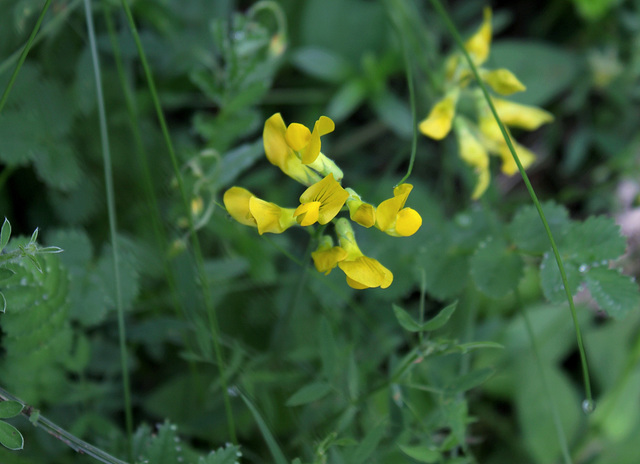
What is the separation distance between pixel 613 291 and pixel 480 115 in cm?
62

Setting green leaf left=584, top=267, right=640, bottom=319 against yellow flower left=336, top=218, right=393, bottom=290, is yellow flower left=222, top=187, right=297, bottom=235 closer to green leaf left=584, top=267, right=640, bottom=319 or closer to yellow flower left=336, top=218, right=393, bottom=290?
yellow flower left=336, top=218, right=393, bottom=290

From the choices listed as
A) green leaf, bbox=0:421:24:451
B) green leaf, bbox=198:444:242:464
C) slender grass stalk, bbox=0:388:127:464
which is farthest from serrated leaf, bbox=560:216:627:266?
green leaf, bbox=0:421:24:451

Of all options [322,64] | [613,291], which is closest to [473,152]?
[613,291]

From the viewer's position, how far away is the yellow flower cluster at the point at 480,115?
1361mm

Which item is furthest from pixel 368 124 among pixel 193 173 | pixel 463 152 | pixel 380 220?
pixel 380 220

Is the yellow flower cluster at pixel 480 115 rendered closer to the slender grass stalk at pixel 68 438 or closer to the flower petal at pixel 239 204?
the flower petal at pixel 239 204

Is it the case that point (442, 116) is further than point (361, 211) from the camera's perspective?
Yes

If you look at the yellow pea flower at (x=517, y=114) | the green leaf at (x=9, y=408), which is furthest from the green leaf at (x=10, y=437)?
the yellow pea flower at (x=517, y=114)

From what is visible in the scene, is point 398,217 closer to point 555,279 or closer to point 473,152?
point 555,279

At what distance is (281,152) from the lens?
36.8 inches

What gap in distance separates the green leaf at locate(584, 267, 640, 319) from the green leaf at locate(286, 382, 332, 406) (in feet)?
1.85

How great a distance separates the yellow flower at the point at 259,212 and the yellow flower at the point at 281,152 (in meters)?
0.08

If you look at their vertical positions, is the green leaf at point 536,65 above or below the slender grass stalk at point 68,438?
above

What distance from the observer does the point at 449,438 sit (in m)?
1.06
